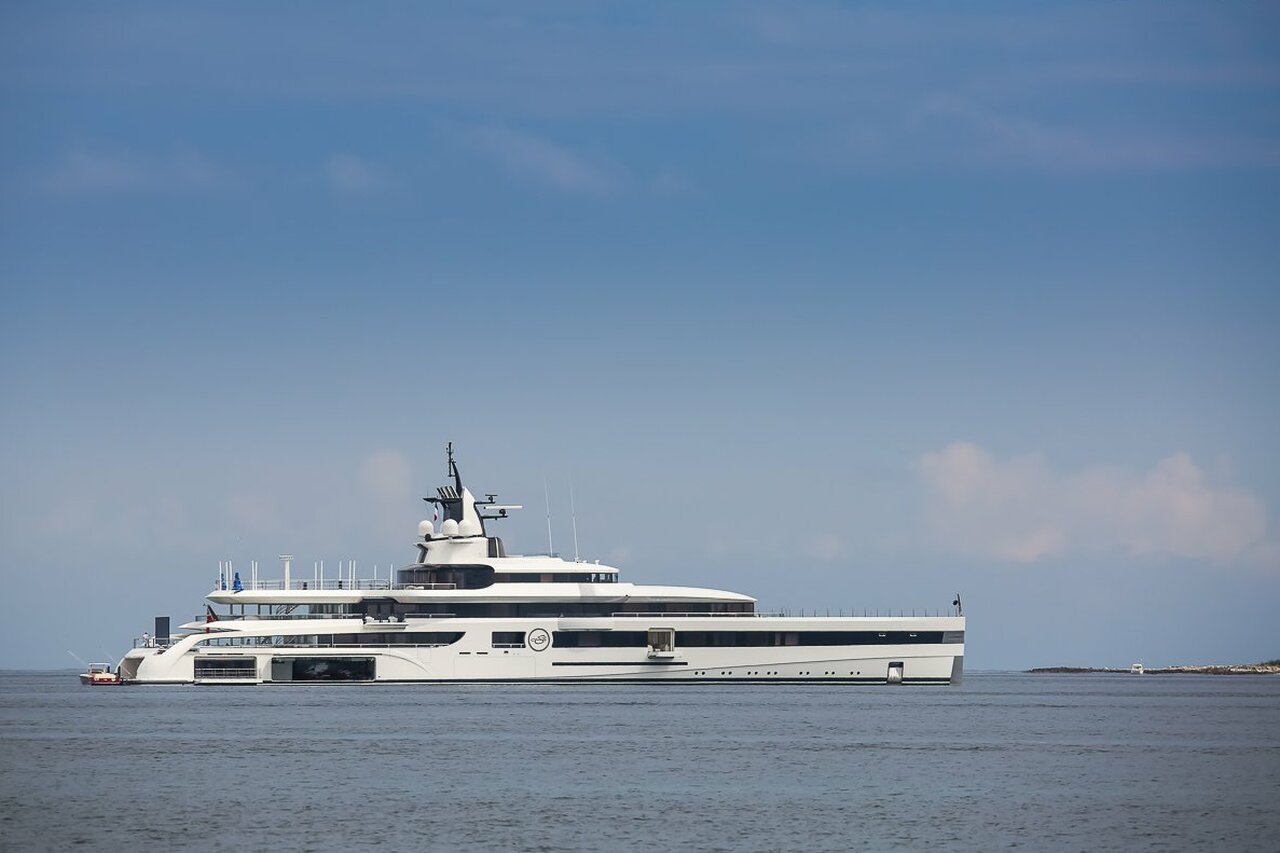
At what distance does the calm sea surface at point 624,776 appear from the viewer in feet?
114

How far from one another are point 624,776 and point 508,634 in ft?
112

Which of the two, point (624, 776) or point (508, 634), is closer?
point (624, 776)

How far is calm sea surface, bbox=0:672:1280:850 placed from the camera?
34688 millimetres

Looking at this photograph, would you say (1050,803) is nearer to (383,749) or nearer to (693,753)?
(693,753)

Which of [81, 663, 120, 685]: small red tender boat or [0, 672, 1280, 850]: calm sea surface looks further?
[81, 663, 120, 685]: small red tender boat

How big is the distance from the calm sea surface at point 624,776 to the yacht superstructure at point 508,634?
4692 millimetres

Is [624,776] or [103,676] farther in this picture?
[103,676]

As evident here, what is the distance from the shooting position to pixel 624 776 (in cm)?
4403

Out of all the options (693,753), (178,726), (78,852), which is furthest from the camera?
(178,726)

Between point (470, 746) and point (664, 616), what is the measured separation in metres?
27.8

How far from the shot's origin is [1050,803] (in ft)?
130

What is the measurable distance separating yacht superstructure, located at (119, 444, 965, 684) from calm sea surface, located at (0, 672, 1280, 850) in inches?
185

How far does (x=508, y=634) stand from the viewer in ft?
255

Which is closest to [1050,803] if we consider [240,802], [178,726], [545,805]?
[545,805]
